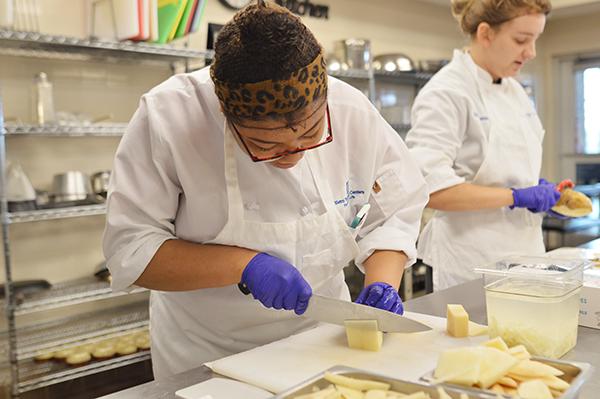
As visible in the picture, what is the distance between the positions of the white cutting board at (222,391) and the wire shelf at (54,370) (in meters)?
1.88

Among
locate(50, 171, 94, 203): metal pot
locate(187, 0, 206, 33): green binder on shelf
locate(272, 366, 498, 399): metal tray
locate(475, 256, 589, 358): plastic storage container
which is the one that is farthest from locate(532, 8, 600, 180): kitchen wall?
locate(272, 366, 498, 399): metal tray

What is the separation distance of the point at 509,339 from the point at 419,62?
411cm

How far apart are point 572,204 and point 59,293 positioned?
2277 millimetres

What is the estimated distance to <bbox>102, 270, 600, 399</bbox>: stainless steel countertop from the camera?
3.27ft

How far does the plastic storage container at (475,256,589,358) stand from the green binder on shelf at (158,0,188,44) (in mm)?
2304

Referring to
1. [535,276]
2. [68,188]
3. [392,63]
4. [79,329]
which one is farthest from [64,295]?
[392,63]

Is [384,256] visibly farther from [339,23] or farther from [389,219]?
[339,23]

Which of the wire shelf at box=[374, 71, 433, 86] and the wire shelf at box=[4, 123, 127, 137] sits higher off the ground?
the wire shelf at box=[374, 71, 433, 86]

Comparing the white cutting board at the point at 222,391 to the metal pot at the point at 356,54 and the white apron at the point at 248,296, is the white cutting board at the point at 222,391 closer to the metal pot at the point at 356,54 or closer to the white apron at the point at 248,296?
the white apron at the point at 248,296

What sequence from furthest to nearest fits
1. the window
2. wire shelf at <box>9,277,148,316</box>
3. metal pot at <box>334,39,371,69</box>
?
1. the window
2. metal pot at <box>334,39,371,69</box>
3. wire shelf at <box>9,277,148,316</box>

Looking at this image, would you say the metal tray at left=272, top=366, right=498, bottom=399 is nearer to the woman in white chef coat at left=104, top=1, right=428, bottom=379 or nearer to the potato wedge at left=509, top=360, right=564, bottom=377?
the potato wedge at left=509, top=360, right=564, bottom=377

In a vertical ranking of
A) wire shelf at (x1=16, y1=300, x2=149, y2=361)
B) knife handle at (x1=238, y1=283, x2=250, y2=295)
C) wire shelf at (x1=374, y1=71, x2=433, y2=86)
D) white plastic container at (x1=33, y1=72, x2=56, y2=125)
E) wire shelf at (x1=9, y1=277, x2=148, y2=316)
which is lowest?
wire shelf at (x1=16, y1=300, x2=149, y2=361)

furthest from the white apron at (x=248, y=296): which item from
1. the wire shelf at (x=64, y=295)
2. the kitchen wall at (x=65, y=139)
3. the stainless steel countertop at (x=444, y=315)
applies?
the kitchen wall at (x=65, y=139)

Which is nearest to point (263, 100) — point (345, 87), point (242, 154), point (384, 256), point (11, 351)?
point (242, 154)
